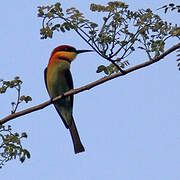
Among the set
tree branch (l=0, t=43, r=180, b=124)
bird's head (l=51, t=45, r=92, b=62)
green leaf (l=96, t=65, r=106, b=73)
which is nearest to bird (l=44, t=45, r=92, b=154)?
bird's head (l=51, t=45, r=92, b=62)

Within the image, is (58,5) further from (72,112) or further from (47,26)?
(72,112)

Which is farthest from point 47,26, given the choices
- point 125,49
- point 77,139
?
point 77,139

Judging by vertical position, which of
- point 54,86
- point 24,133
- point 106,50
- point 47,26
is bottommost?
point 24,133

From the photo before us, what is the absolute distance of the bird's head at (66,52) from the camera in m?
6.33

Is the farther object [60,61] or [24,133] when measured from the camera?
[60,61]

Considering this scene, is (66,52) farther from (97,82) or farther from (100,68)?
(97,82)

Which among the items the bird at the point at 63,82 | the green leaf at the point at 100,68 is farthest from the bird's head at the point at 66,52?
the green leaf at the point at 100,68

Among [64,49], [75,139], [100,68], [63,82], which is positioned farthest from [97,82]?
[64,49]

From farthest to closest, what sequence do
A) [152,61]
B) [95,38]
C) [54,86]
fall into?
[54,86] < [95,38] < [152,61]

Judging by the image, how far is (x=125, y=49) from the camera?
3.58m

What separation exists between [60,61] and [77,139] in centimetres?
116

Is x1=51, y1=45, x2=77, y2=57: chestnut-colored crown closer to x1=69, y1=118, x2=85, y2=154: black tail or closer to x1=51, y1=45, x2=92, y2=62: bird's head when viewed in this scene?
x1=51, y1=45, x2=92, y2=62: bird's head

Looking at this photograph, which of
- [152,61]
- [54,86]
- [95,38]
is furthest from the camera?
[54,86]

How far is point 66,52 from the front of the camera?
21.2 ft
